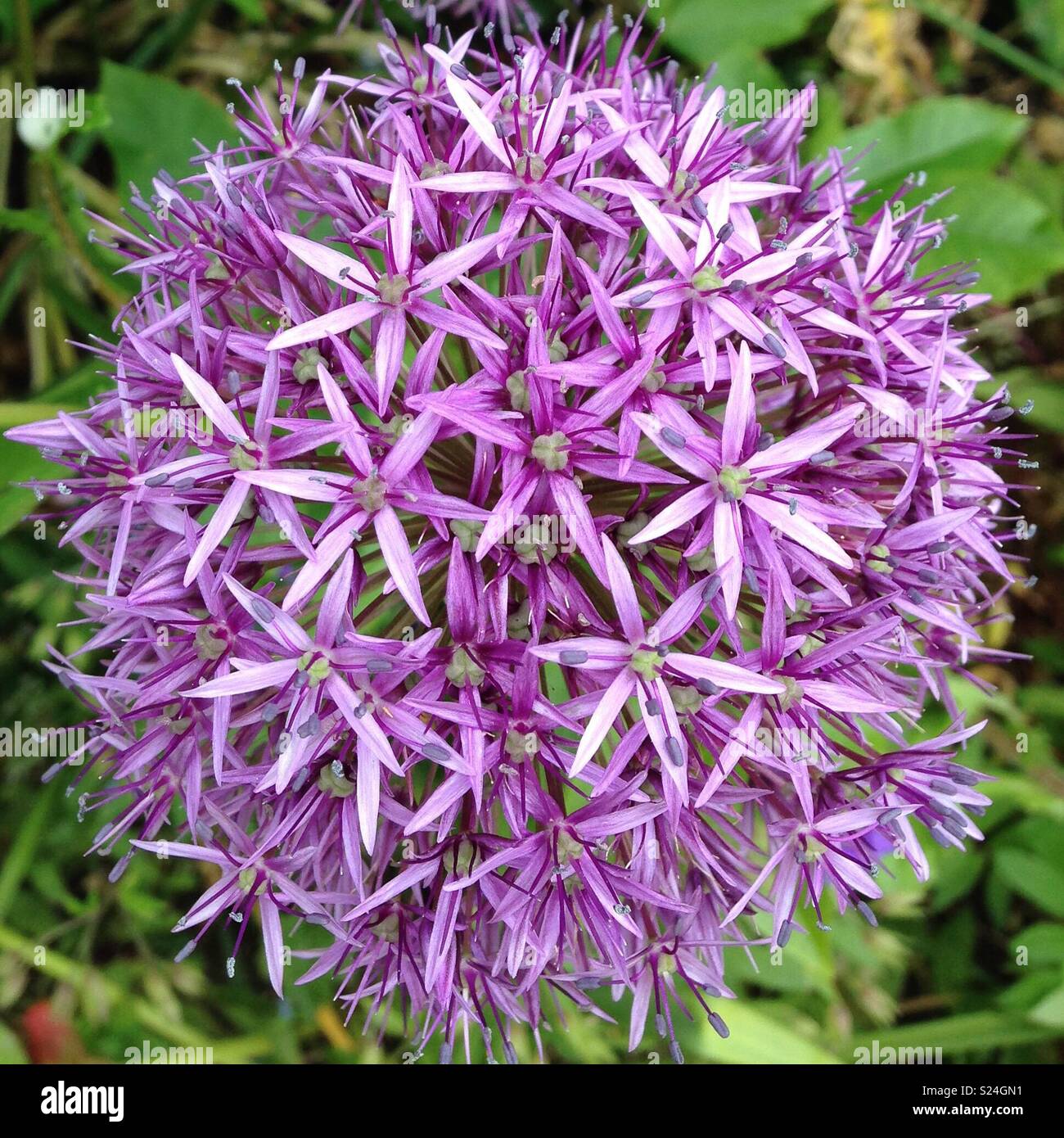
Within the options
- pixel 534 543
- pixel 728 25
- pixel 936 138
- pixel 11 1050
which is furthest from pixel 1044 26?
pixel 11 1050

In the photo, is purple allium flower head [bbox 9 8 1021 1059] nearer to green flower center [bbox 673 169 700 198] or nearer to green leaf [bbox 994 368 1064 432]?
green flower center [bbox 673 169 700 198]

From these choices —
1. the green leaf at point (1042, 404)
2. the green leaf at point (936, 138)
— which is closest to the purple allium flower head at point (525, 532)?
the green leaf at point (936, 138)

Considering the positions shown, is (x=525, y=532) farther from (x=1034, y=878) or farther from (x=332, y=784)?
(x=1034, y=878)

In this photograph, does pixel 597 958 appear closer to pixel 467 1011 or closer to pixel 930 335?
pixel 467 1011

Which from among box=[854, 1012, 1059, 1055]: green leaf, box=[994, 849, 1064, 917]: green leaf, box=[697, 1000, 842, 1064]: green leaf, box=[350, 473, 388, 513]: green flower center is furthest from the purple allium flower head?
box=[854, 1012, 1059, 1055]: green leaf
